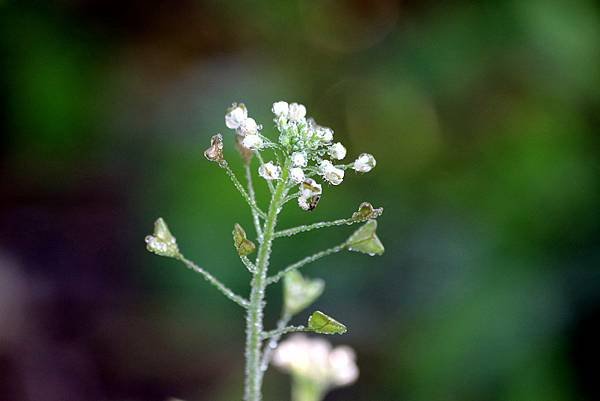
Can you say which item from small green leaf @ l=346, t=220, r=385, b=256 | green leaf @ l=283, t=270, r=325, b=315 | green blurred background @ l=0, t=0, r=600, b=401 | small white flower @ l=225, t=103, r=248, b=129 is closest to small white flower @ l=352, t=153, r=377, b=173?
small green leaf @ l=346, t=220, r=385, b=256

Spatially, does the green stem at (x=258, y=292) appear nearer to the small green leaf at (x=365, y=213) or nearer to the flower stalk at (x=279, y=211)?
the flower stalk at (x=279, y=211)

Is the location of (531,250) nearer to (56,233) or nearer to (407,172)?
(407,172)

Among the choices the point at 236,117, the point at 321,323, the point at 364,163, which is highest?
the point at 236,117

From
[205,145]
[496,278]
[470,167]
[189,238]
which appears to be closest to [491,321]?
[496,278]

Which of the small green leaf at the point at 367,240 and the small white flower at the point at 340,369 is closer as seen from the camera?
the small green leaf at the point at 367,240

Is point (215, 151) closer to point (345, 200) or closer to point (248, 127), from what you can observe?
point (248, 127)

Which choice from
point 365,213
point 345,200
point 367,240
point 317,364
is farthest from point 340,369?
point 345,200

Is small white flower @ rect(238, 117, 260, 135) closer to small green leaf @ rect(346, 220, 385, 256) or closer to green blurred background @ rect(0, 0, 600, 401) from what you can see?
small green leaf @ rect(346, 220, 385, 256)

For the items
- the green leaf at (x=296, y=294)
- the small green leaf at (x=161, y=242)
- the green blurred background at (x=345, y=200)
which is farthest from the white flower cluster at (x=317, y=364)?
the green blurred background at (x=345, y=200)
